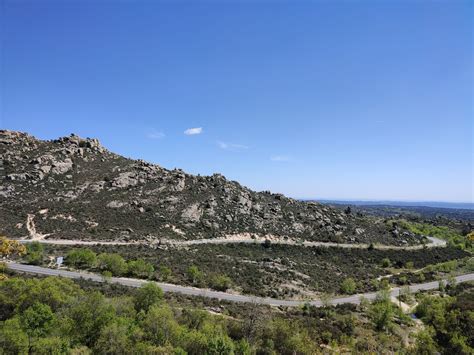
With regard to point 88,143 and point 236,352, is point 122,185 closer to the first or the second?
point 88,143

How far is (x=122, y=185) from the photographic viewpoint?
98.1 m

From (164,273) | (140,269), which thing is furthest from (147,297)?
(140,269)

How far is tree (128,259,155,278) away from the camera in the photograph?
54.0 meters

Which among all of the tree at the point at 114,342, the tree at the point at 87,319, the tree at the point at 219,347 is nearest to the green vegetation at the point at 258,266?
the tree at the point at 87,319

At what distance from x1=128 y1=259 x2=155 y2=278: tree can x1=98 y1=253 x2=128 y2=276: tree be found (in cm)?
108

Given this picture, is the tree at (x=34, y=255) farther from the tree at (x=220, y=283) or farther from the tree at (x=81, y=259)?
the tree at (x=220, y=283)

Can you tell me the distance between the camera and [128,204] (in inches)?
3563

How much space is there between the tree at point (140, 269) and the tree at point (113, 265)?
1.08 meters

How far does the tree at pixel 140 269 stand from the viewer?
5400 cm

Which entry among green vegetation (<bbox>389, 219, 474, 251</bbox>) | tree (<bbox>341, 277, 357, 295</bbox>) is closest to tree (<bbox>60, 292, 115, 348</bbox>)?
tree (<bbox>341, 277, 357, 295</bbox>)

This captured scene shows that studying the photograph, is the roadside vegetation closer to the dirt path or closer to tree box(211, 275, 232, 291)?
tree box(211, 275, 232, 291)

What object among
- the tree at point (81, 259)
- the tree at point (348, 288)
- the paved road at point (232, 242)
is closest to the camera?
the tree at point (81, 259)

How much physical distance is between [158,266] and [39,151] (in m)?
74.7

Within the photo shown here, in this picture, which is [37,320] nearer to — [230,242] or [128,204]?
[230,242]
